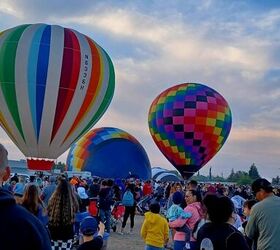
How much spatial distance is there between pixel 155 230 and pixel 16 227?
16.1 ft

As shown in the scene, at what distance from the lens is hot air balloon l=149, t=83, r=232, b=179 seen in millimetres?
25906

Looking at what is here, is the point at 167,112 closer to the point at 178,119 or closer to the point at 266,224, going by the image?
the point at 178,119

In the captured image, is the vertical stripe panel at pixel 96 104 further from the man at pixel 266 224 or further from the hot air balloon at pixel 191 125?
the man at pixel 266 224

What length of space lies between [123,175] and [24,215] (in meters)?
32.1

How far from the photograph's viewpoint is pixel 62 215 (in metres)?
5.34

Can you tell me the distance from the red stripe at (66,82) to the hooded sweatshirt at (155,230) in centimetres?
1196

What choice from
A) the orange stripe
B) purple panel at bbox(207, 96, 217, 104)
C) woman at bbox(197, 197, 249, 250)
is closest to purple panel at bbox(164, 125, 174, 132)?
purple panel at bbox(207, 96, 217, 104)

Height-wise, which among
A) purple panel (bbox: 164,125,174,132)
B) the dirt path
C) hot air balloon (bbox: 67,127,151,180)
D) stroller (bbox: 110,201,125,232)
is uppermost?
purple panel (bbox: 164,125,174,132)

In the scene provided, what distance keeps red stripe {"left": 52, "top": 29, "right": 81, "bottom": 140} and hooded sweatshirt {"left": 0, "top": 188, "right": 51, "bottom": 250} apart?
16.4 m

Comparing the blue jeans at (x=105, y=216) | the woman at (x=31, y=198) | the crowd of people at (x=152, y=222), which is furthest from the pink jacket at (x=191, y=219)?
the blue jeans at (x=105, y=216)

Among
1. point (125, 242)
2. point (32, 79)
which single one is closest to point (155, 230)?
point (125, 242)

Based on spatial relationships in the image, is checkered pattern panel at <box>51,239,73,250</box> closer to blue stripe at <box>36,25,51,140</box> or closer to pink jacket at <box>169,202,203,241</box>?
pink jacket at <box>169,202,203,241</box>

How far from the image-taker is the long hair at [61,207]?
5336 mm

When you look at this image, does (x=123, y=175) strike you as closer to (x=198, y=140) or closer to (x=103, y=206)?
(x=198, y=140)
